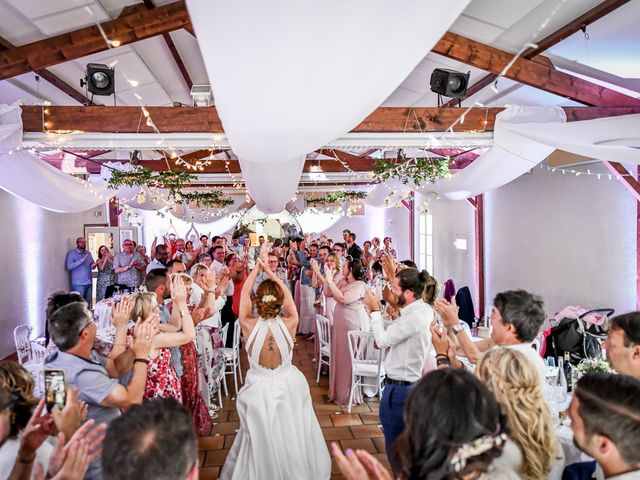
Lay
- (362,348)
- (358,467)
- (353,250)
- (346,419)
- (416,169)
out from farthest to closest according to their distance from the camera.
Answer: (353,250)
(416,169)
(362,348)
(346,419)
(358,467)

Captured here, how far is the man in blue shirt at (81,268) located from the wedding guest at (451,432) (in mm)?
8078

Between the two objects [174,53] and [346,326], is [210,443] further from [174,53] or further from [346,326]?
[174,53]

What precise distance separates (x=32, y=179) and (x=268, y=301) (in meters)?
3.21

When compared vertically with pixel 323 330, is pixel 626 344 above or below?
above

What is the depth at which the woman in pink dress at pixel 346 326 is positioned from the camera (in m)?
4.30

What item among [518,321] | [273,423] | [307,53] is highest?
[307,53]

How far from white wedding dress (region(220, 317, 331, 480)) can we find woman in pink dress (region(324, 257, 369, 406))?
1.59 meters

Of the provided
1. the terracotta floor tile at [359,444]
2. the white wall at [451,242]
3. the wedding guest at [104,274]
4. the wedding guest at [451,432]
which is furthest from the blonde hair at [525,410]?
the wedding guest at [104,274]

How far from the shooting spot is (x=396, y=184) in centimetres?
685

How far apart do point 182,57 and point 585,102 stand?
4.23 meters

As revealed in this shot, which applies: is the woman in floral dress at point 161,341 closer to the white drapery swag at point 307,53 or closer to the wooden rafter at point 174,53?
the white drapery swag at point 307,53

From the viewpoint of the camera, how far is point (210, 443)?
3.55m

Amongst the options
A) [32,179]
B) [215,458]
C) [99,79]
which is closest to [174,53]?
[99,79]

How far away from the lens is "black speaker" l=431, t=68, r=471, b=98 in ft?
13.2
